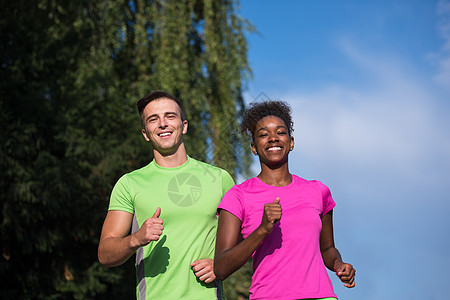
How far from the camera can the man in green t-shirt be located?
2.88 meters

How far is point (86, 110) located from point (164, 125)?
8085 mm

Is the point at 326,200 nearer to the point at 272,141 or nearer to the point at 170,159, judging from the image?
the point at 272,141

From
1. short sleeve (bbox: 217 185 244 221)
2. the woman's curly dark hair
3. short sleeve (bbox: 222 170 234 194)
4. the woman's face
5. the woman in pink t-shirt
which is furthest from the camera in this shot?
short sleeve (bbox: 222 170 234 194)

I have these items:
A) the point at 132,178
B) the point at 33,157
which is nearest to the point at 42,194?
the point at 33,157

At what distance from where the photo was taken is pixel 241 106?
496 inches

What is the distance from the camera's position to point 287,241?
2652 millimetres

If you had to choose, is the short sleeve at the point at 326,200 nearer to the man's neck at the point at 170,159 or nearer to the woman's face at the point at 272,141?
the woman's face at the point at 272,141

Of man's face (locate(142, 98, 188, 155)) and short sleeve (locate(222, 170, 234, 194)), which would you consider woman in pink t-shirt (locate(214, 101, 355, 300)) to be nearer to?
short sleeve (locate(222, 170, 234, 194))

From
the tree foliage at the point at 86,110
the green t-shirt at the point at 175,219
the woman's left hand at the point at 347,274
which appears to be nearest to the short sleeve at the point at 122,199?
the green t-shirt at the point at 175,219

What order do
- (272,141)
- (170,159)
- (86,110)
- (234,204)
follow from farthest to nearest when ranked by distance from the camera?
(86,110), (170,159), (272,141), (234,204)

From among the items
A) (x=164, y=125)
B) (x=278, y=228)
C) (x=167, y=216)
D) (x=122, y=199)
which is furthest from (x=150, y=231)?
(x=164, y=125)

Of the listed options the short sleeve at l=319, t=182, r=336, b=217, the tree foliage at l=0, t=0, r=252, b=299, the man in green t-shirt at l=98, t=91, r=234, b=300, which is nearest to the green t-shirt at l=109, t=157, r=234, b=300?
the man in green t-shirt at l=98, t=91, r=234, b=300

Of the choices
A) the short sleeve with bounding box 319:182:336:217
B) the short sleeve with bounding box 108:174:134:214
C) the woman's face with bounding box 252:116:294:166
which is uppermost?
the woman's face with bounding box 252:116:294:166

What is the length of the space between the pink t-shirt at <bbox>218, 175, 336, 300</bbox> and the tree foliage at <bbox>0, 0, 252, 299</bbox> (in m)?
4.98
